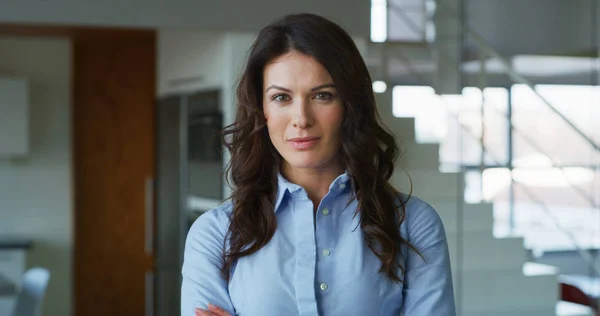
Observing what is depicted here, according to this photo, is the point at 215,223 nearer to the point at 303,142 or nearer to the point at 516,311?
the point at 303,142

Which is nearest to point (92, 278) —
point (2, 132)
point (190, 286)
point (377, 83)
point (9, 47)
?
point (2, 132)

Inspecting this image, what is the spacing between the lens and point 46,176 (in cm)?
734

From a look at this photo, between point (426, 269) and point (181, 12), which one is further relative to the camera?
point (181, 12)

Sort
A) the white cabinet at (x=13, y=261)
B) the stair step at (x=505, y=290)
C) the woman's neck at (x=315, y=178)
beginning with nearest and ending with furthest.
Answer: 1. the woman's neck at (x=315, y=178)
2. the stair step at (x=505, y=290)
3. the white cabinet at (x=13, y=261)

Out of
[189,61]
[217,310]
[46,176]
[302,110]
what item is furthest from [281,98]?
[46,176]

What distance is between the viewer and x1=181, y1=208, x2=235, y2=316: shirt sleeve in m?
1.74

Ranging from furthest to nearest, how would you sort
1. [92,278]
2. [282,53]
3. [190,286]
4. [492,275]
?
[92,278] < [492,275] < [190,286] < [282,53]

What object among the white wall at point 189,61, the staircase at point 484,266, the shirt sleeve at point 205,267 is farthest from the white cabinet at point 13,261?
the shirt sleeve at point 205,267

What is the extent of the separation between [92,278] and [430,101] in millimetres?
4080

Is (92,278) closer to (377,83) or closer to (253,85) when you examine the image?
(377,83)

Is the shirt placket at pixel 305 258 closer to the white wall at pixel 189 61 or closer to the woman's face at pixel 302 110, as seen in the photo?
the woman's face at pixel 302 110

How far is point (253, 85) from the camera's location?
67.4 inches

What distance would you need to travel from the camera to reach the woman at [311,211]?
5.38 feet

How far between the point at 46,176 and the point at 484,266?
4.42 meters
